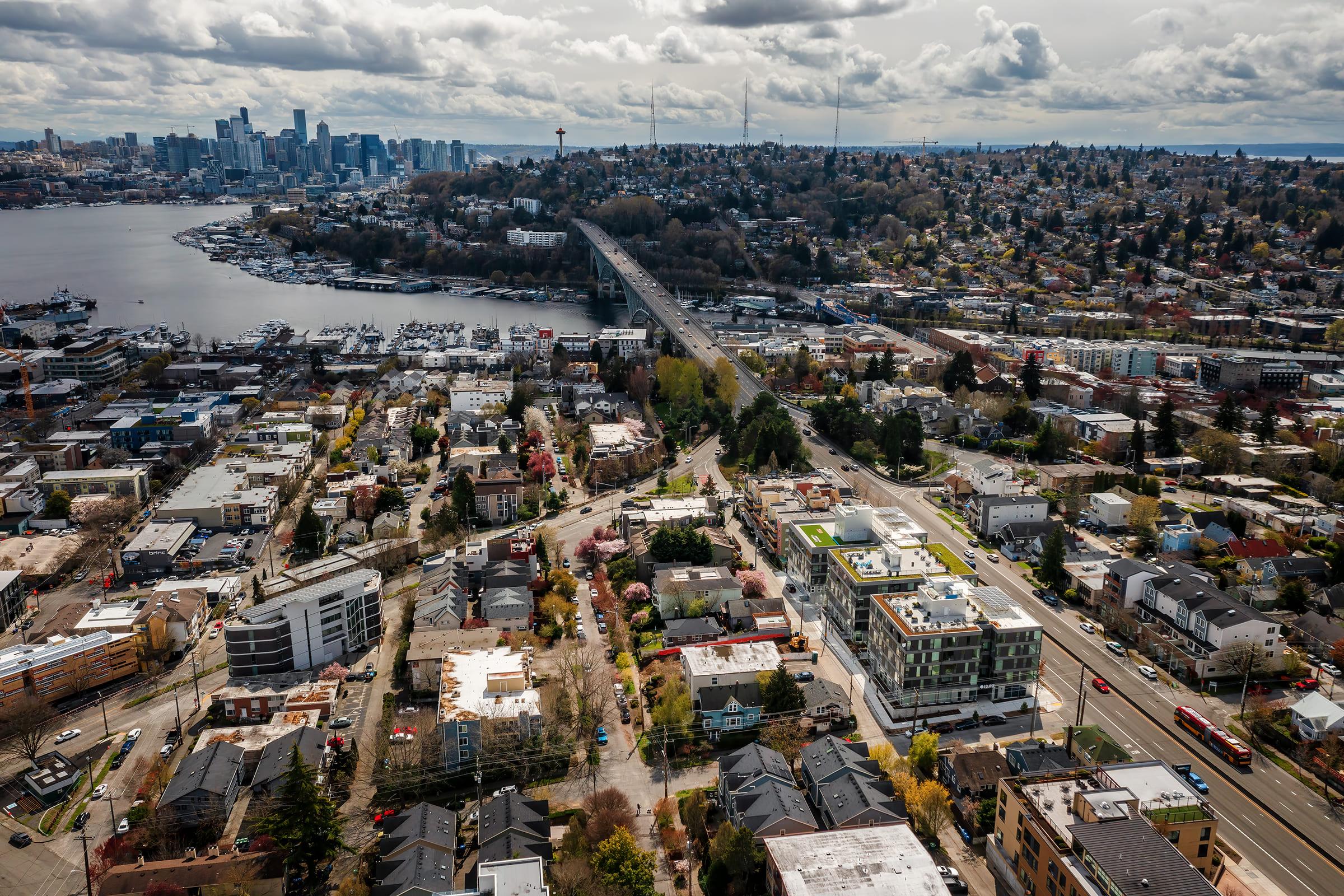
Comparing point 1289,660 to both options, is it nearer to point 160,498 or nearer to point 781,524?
point 781,524

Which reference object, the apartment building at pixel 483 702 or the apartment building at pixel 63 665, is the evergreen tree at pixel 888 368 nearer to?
the apartment building at pixel 483 702

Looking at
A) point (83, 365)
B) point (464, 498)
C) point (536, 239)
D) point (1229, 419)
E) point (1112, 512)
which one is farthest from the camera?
point (536, 239)

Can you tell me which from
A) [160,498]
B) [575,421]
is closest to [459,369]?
[575,421]

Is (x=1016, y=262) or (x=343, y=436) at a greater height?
(x=1016, y=262)

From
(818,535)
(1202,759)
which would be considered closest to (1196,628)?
(1202,759)

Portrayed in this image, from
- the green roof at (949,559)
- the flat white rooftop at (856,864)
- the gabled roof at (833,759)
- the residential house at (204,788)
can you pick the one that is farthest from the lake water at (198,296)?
the flat white rooftop at (856,864)


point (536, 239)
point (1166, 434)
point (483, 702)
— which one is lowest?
point (483, 702)

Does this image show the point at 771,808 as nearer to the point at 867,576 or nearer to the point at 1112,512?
the point at 867,576
